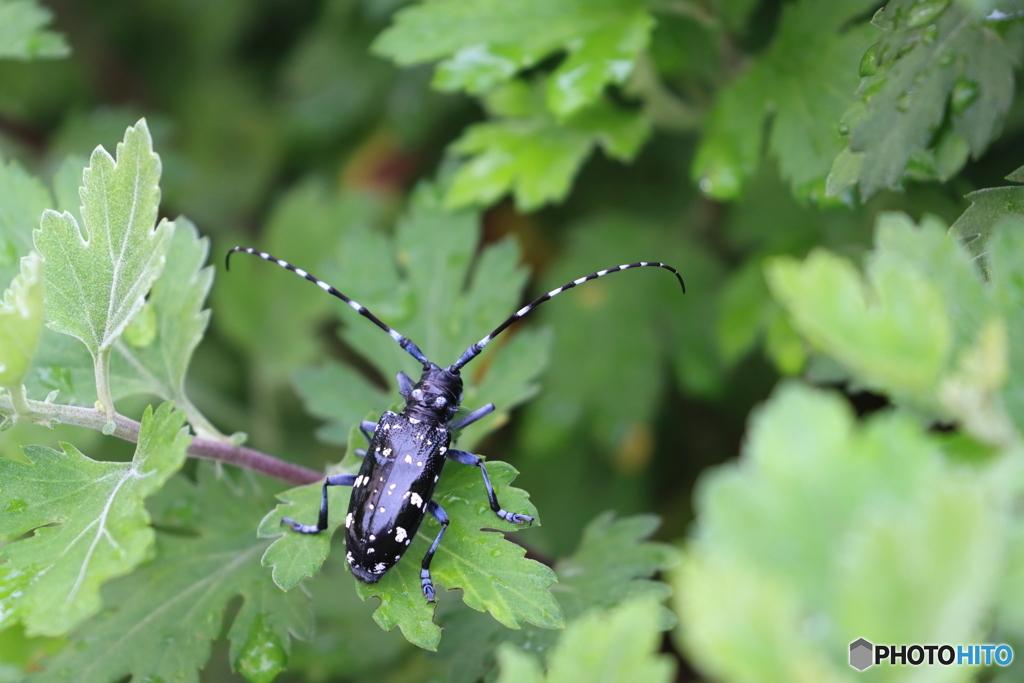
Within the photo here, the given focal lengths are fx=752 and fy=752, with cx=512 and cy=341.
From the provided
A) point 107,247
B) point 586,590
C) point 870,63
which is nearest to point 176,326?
point 107,247

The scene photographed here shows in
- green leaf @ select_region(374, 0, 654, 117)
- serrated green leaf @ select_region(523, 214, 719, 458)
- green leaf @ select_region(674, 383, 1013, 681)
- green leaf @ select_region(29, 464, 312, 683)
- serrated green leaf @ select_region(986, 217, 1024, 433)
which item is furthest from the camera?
serrated green leaf @ select_region(523, 214, 719, 458)

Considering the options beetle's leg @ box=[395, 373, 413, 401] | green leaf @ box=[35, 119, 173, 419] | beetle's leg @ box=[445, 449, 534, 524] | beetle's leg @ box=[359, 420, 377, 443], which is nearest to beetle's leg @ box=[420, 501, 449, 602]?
beetle's leg @ box=[445, 449, 534, 524]

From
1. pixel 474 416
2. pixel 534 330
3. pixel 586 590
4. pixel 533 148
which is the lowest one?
pixel 586 590

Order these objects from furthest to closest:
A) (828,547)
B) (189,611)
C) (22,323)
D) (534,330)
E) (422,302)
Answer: (534,330), (422,302), (189,611), (22,323), (828,547)

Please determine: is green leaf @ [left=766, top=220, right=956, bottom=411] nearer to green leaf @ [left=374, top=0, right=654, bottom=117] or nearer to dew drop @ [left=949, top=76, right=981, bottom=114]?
dew drop @ [left=949, top=76, right=981, bottom=114]

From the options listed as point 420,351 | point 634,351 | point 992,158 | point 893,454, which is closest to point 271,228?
point 420,351

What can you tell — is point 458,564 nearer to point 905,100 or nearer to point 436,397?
point 436,397
